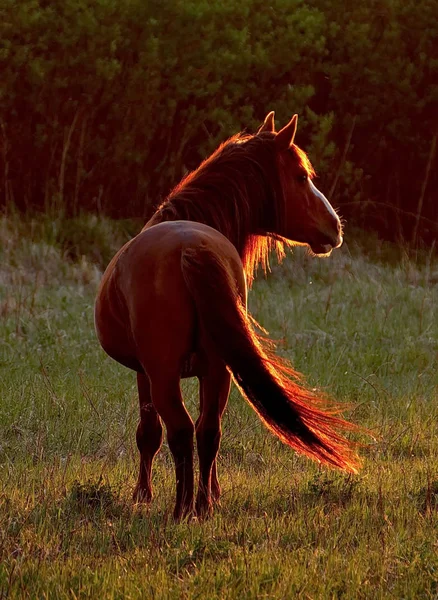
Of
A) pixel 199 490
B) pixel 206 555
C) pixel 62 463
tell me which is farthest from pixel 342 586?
pixel 62 463

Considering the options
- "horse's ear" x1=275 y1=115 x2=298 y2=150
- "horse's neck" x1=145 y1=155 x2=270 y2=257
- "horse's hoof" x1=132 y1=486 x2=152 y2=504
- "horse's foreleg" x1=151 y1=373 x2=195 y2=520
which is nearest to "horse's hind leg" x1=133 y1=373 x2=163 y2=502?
"horse's hoof" x1=132 y1=486 x2=152 y2=504

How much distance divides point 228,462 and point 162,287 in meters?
1.92

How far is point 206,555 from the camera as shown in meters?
4.22

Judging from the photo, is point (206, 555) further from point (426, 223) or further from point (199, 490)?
point (426, 223)

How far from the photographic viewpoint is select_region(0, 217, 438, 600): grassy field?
3977mm

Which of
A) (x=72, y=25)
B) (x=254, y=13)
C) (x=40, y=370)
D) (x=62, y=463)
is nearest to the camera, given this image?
(x=62, y=463)

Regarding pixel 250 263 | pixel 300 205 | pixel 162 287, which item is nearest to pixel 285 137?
pixel 300 205

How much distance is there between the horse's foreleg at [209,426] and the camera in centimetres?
470

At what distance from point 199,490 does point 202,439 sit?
0.24m

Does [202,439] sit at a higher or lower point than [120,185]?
higher

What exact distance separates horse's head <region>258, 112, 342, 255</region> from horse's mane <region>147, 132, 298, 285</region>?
1.6 inches

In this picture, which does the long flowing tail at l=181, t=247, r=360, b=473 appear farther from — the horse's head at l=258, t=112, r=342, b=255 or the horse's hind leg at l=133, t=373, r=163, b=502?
the horse's head at l=258, t=112, r=342, b=255

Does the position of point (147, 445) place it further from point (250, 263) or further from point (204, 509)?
point (250, 263)

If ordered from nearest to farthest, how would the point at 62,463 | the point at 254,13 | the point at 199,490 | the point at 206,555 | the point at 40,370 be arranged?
the point at 206,555 < the point at 199,490 < the point at 62,463 < the point at 40,370 < the point at 254,13
